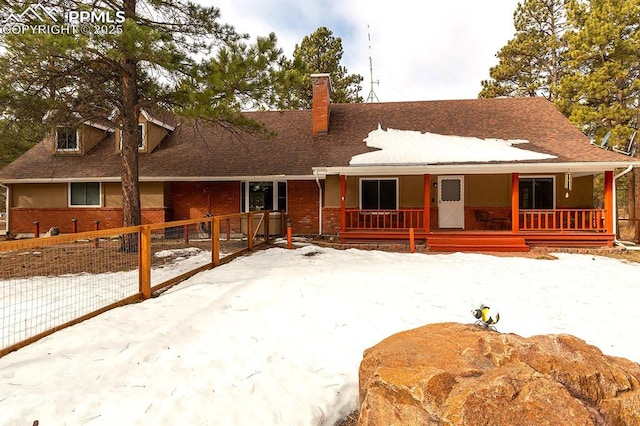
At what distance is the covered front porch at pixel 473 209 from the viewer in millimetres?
10797

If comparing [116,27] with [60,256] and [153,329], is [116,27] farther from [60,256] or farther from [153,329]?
[153,329]

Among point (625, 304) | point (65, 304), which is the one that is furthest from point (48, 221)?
point (625, 304)

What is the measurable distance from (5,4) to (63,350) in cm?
834

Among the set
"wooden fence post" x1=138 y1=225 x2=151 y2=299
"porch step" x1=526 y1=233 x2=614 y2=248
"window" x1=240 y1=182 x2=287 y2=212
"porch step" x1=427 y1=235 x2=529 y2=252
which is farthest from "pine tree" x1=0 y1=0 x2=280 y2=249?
"porch step" x1=526 y1=233 x2=614 y2=248

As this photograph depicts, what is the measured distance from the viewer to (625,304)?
5.31 meters

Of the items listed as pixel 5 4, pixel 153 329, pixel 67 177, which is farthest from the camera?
pixel 67 177

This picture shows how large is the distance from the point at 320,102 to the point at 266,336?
517 inches

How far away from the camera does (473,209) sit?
13.0 meters

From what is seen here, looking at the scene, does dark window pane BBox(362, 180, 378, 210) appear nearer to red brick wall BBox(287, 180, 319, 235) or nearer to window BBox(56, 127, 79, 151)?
red brick wall BBox(287, 180, 319, 235)

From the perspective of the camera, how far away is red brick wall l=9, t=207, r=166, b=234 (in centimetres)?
1438

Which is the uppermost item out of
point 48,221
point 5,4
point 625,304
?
point 5,4

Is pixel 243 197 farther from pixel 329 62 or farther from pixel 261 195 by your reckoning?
pixel 329 62

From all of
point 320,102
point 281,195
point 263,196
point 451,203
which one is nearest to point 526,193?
point 451,203

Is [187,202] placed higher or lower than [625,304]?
higher
